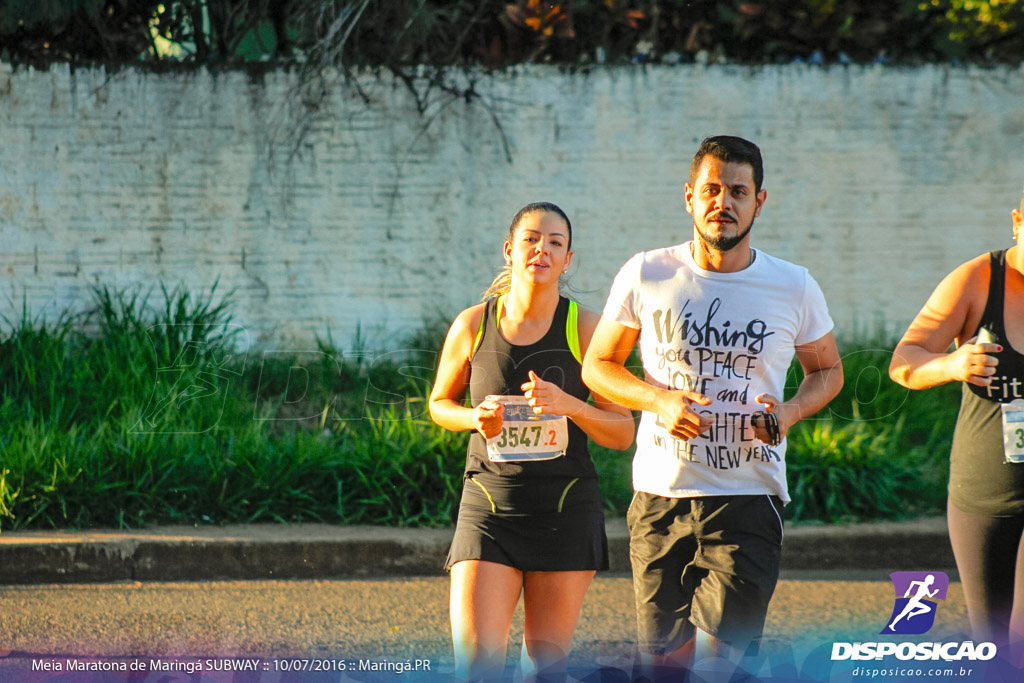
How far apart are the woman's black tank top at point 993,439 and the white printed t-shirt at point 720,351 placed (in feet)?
1.72

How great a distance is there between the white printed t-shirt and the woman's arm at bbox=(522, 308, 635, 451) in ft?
0.57

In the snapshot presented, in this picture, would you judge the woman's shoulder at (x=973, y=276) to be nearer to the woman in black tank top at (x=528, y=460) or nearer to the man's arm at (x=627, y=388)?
the man's arm at (x=627, y=388)

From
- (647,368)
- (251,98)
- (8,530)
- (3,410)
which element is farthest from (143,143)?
(647,368)

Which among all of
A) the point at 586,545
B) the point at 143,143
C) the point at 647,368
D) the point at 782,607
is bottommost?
the point at 782,607

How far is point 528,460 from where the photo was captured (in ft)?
10.9

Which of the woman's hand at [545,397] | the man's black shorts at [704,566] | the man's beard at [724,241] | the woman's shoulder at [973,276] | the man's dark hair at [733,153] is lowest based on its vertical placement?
the man's black shorts at [704,566]

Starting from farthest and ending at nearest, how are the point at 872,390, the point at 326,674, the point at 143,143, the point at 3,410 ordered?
the point at 143,143 → the point at 872,390 → the point at 3,410 → the point at 326,674

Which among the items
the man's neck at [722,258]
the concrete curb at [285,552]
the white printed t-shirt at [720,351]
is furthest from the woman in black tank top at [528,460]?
the concrete curb at [285,552]

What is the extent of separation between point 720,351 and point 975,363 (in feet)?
2.27

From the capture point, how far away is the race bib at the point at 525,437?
3.32m

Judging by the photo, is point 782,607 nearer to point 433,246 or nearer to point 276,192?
point 433,246

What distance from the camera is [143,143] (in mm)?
8664

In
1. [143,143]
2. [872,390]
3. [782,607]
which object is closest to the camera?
[782,607]

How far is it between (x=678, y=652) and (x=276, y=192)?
21.0 feet
